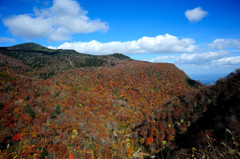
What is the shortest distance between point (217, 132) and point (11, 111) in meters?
15.0

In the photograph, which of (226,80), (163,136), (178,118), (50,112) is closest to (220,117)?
(178,118)

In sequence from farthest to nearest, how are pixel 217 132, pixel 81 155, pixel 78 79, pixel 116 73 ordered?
pixel 116 73
pixel 78 79
pixel 81 155
pixel 217 132

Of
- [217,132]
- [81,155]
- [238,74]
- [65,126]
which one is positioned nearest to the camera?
[217,132]

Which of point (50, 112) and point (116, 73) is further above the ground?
point (116, 73)

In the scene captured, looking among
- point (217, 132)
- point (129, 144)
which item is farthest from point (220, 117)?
point (129, 144)

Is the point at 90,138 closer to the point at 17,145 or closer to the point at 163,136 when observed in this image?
the point at 17,145

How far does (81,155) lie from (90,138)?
207 centimetres

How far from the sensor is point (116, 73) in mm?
38156

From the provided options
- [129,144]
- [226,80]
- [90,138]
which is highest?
[226,80]

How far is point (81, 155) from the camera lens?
23.5 feet

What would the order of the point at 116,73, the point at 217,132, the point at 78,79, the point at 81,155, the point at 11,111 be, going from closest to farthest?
1. the point at 217,132
2. the point at 81,155
3. the point at 11,111
4. the point at 78,79
5. the point at 116,73

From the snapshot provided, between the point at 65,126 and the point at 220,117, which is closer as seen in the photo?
the point at 220,117

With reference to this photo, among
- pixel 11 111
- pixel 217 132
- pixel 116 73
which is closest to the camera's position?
pixel 217 132

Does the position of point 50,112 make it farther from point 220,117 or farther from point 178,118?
point 220,117
